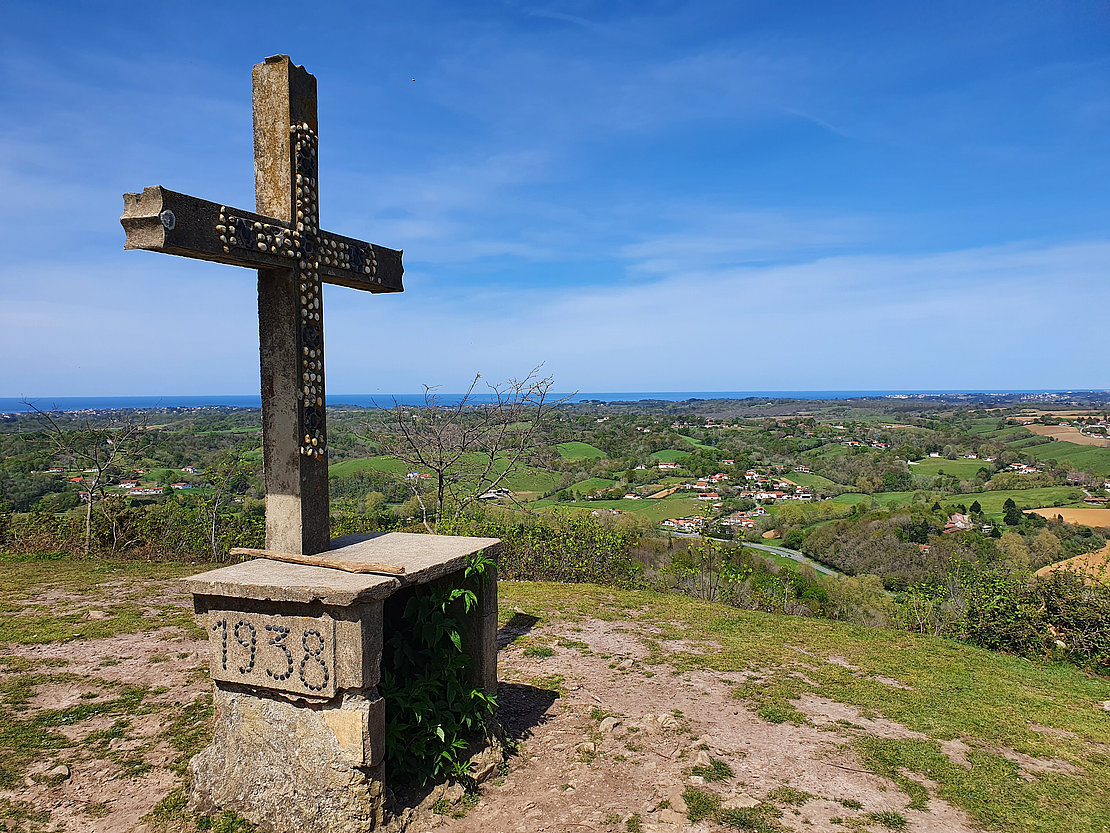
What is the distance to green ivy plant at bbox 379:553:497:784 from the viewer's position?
4.04 meters

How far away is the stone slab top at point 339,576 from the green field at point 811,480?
26549 mm

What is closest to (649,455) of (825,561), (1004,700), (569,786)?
(825,561)

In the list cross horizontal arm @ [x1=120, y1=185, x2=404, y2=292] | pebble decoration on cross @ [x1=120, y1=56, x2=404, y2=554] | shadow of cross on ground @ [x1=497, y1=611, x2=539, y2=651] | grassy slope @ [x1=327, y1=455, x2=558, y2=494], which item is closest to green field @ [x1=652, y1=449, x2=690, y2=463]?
grassy slope @ [x1=327, y1=455, x2=558, y2=494]

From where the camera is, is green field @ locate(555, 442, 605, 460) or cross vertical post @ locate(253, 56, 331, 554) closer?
cross vertical post @ locate(253, 56, 331, 554)

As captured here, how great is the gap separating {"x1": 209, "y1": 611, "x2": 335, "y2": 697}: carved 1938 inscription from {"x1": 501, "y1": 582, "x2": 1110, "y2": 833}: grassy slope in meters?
3.99

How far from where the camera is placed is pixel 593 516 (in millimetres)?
12414

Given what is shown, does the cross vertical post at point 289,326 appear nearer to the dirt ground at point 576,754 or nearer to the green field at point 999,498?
the dirt ground at point 576,754

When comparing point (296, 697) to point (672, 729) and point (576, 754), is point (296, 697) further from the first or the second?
point (672, 729)

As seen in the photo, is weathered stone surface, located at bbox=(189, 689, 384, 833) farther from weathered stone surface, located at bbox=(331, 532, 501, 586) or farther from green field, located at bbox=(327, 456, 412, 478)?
green field, located at bbox=(327, 456, 412, 478)

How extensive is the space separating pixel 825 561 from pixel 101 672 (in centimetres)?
1637

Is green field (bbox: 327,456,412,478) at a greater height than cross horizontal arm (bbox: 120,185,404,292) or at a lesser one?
lesser

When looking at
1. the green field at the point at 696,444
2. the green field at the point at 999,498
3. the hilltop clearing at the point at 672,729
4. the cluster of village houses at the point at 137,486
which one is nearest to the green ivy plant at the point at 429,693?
the hilltop clearing at the point at 672,729

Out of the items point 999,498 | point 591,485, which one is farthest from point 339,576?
point 999,498

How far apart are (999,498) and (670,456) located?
48.7 feet
